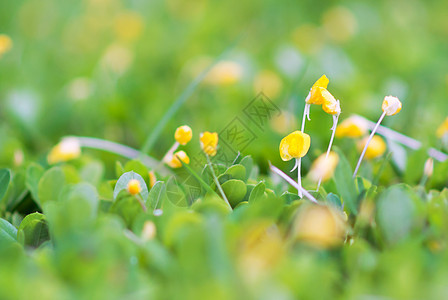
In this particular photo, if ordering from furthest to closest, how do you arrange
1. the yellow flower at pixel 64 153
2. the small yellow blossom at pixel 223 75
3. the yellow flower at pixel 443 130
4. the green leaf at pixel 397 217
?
the small yellow blossom at pixel 223 75 → the yellow flower at pixel 64 153 → the yellow flower at pixel 443 130 → the green leaf at pixel 397 217

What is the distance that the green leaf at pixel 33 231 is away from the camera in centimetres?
89

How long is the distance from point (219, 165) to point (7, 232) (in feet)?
1.33

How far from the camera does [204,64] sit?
2275 millimetres

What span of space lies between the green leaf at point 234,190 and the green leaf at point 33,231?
327 millimetres

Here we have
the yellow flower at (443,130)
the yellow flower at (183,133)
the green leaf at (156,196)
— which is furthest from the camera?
the yellow flower at (443,130)

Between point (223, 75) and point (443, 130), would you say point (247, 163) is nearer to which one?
point (443, 130)

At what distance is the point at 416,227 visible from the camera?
83cm

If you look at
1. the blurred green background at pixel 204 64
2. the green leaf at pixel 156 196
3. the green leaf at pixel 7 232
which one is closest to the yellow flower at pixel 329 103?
the green leaf at pixel 156 196

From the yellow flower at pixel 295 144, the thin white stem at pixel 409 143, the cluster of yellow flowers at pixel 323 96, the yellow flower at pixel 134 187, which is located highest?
the cluster of yellow flowers at pixel 323 96

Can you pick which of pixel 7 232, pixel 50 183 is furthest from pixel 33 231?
pixel 50 183

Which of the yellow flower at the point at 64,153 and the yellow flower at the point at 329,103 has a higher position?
the yellow flower at the point at 329,103

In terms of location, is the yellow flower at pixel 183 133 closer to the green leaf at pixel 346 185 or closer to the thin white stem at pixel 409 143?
the green leaf at pixel 346 185

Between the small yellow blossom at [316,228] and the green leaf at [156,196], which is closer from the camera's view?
the small yellow blossom at [316,228]

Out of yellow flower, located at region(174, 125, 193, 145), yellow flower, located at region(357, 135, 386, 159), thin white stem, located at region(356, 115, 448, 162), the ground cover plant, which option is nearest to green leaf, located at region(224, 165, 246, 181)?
the ground cover plant
